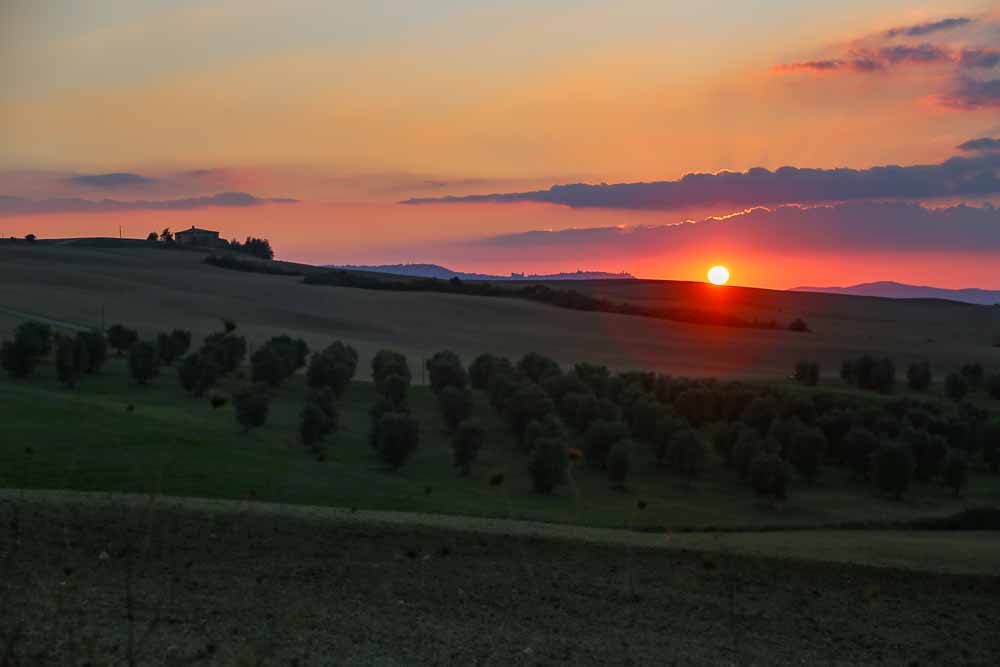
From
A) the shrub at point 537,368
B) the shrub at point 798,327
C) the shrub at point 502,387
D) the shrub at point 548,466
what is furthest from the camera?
the shrub at point 798,327

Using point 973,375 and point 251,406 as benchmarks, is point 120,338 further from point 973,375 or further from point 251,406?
point 973,375

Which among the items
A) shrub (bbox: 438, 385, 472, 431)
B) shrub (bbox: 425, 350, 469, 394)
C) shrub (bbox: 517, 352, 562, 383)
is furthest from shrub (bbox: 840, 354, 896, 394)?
shrub (bbox: 438, 385, 472, 431)

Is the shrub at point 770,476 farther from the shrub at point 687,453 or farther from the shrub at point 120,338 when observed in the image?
the shrub at point 120,338

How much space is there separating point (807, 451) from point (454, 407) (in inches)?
679

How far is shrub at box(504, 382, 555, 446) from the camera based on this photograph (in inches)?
1973

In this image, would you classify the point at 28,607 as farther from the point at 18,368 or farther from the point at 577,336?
the point at 577,336

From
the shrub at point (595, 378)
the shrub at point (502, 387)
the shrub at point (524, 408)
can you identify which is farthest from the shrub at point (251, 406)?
the shrub at point (595, 378)

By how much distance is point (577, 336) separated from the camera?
113500 mm

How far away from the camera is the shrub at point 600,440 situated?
45.7 m

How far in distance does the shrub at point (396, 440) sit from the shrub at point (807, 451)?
16.8 metres

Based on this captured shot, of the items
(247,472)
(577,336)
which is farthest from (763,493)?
(577,336)

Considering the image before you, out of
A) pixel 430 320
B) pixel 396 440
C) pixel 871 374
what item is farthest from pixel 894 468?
pixel 430 320

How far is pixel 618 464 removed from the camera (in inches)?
1652

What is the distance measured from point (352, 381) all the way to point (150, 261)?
92.8m
